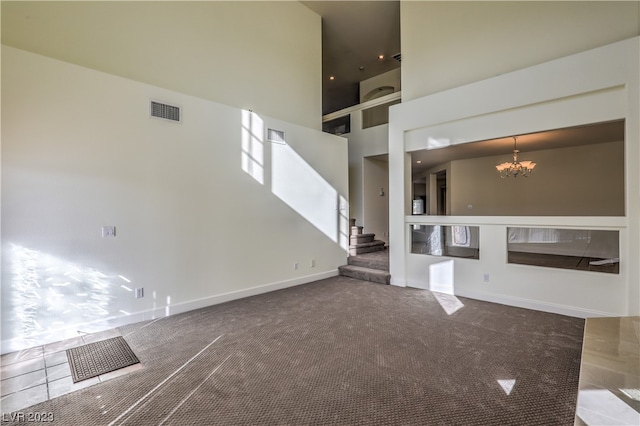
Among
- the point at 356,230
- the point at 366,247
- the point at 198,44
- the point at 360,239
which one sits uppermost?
the point at 198,44

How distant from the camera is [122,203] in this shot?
141 inches

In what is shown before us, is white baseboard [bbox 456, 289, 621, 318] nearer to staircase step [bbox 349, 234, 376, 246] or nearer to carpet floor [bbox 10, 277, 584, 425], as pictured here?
carpet floor [bbox 10, 277, 584, 425]

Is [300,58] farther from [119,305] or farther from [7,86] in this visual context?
[119,305]

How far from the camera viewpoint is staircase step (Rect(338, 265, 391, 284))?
5.57 metres

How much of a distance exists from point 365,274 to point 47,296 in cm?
479

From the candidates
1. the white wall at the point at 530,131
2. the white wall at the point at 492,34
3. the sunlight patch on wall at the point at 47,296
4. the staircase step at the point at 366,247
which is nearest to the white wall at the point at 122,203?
the sunlight patch on wall at the point at 47,296

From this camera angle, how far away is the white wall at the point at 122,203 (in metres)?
2.98

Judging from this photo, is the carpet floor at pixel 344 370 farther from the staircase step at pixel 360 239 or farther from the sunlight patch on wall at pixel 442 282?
the staircase step at pixel 360 239

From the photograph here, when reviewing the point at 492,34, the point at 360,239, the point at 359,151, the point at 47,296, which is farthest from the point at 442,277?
the point at 47,296

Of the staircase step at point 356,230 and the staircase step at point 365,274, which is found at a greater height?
the staircase step at point 356,230

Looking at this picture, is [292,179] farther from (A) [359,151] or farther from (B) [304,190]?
(A) [359,151]

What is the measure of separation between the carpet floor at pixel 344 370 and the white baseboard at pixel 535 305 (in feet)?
0.51

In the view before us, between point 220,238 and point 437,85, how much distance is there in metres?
4.66

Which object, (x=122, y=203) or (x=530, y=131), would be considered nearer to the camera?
(x=122, y=203)
